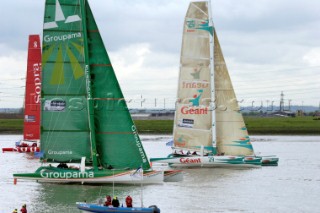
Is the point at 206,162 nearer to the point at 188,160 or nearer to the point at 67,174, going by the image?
the point at 188,160

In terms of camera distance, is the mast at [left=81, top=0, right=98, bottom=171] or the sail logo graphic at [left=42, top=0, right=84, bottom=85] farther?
the sail logo graphic at [left=42, top=0, right=84, bottom=85]

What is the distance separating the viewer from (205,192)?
172ft

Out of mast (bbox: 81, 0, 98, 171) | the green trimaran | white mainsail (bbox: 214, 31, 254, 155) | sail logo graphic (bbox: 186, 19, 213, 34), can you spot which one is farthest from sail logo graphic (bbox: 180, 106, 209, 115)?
mast (bbox: 81, 0, 98, 171)

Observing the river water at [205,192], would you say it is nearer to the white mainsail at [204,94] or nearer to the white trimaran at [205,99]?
the white trimaran at [205,99]

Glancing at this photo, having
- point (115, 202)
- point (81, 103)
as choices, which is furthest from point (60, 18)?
point (115, 202)

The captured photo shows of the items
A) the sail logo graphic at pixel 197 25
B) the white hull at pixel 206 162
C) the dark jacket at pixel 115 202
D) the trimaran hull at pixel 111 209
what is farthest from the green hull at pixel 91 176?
the sail logo graphic at pixel 197 25

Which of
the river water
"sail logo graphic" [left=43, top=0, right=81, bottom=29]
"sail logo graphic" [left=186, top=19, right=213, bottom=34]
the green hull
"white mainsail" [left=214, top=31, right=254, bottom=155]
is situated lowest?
the river water

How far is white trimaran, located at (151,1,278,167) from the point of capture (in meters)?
69.9

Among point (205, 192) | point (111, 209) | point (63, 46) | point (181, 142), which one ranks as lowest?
point (205, 192)

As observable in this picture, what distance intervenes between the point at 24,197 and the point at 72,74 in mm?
9777

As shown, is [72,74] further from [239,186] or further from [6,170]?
[6,170]

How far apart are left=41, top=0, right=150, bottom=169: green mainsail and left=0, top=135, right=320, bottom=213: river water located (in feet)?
8.84

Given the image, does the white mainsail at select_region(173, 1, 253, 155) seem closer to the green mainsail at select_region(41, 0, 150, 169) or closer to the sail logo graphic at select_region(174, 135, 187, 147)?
the sail logo graphic at select_region(174, 135, 187, 147)

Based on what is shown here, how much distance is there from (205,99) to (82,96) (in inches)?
786
